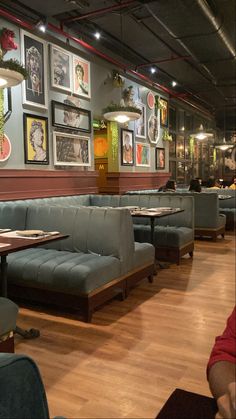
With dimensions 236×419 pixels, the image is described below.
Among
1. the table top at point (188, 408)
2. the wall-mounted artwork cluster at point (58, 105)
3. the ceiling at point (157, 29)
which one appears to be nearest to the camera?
the table top at point (188, 408)

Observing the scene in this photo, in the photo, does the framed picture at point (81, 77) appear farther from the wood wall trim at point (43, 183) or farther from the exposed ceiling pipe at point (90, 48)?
the wood wall trim at point (43, 183)

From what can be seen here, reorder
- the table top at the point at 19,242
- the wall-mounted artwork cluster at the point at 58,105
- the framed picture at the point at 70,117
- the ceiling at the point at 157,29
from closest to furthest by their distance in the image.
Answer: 1. the table top at the point at 19,242
2. the ceiling at the point at 157,29
3. the wall-mounted artwork cluster at the point at 58,105
4. the framed picture at the point at 70,117

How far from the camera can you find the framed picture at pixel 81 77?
6.76 m

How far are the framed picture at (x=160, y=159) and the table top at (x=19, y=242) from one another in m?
7.53

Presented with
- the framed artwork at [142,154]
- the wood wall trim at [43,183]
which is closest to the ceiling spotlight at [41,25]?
the wood wall trim at [43,183]

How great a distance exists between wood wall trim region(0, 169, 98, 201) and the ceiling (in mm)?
2383

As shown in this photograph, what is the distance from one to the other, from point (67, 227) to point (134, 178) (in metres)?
4.96

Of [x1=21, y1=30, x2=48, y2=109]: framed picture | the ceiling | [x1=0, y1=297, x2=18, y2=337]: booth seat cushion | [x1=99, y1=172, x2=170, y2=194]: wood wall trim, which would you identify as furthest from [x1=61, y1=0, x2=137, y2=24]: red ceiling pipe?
[x1=0, y1=297, x2=18, y2=337]: booth seat cushion

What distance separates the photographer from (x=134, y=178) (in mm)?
8844

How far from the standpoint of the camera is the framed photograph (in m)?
6.22

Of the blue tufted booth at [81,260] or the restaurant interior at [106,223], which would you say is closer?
the restaurant interior at [106,223]

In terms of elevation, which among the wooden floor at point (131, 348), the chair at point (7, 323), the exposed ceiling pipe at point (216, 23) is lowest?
the wooden floor at point (131, 348)

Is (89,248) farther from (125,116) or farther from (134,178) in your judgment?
(134,178)

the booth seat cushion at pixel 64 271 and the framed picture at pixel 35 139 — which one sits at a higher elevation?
the framed picture at pixel 35 139
